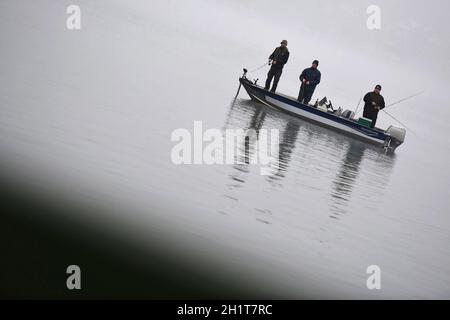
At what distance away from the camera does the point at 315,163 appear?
65.4 feet

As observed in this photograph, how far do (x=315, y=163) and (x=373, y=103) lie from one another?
802cm

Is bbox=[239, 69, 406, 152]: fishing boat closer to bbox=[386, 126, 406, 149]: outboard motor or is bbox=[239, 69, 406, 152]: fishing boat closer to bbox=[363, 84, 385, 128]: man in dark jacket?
bbox=[386, 126, 406, 149]: outboard motor

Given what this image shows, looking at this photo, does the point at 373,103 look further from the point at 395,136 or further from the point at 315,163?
the point at 315,163

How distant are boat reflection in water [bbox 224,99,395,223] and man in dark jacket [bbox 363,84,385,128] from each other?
115 centimetres

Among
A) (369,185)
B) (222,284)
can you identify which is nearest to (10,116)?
(222,284)

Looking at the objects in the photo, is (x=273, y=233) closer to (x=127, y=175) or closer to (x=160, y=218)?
(x=160, y=218)

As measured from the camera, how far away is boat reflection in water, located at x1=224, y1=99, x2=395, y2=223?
15883 mm

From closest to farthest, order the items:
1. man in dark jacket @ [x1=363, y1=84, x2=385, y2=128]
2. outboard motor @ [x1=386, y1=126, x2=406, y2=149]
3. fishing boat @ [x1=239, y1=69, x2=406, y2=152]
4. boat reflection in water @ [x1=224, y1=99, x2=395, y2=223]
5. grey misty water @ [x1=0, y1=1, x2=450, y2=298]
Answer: grey misty water @ [x1=0, y1=1, x2=450, y2=298] < boat reflection in water @ [x1=224, y1=99, x2=395, y2=223] < man in dark jacket @ [x1=363, y1=84, x2=385, y2=128] < fishing boat @ [x1=239, y1=69, x2=406, y2=152] < outboard motor @ [x1=386, y1=126, x2=406, y2=149]

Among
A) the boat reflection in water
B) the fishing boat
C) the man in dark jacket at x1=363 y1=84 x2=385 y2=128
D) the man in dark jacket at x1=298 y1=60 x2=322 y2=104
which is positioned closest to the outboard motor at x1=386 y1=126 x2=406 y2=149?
the fishing boat

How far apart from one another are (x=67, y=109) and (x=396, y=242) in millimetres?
8452

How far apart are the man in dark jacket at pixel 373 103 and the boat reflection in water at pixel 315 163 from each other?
45.2 inches

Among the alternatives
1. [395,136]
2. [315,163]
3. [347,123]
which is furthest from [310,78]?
[315,163]

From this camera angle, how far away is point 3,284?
25.8ft

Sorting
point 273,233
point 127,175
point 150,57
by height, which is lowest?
point 273,233
